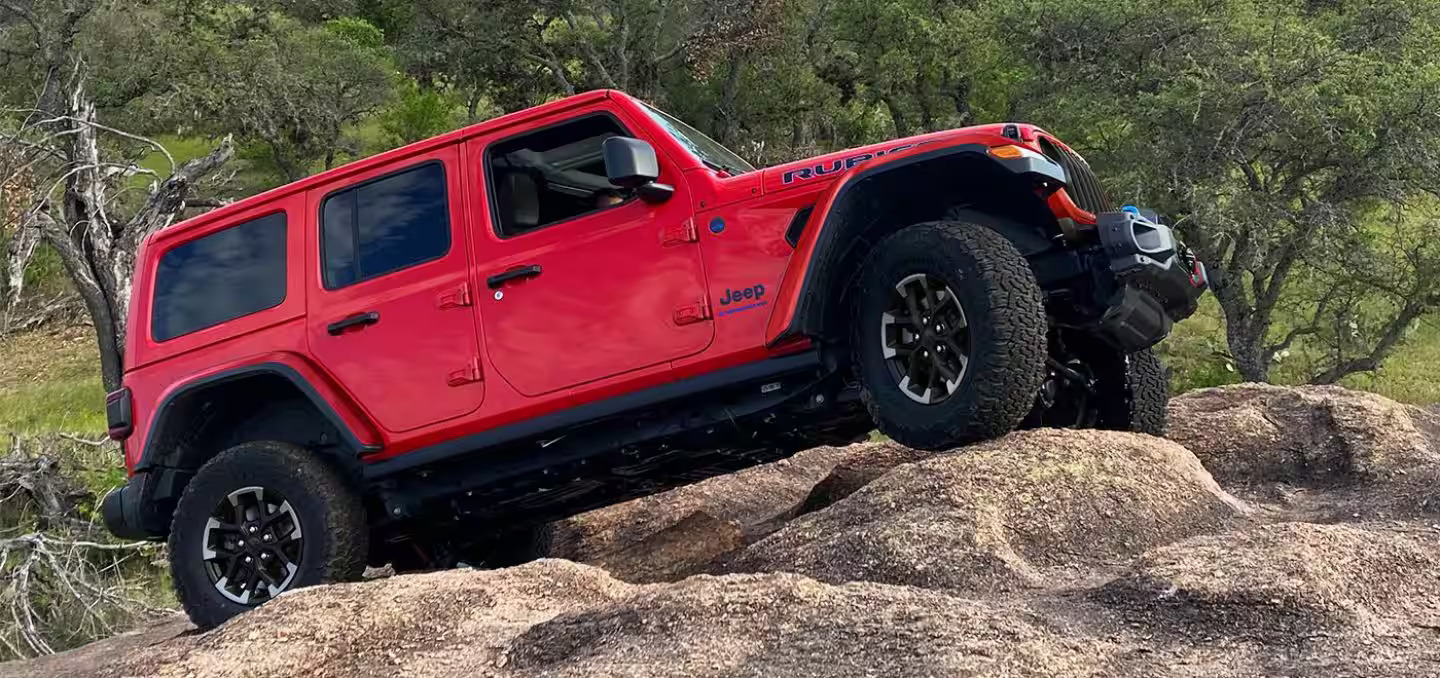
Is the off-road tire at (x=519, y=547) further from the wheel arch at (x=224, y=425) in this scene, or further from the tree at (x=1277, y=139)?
the tree at (x=1277, y=139)

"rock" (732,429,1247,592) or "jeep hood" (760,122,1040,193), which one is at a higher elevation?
"jeep hood" (760,122,1040,193)

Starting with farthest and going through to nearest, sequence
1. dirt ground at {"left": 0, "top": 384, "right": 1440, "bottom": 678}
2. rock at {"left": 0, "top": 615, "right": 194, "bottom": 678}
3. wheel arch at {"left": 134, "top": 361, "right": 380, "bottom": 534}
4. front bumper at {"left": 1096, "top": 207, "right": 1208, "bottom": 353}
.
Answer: wheel arch at {"left": 134, "top": 361, "right": 380, "bottom": 534}, rock at {"left": 0, "top": 615, "right": 194, "bottom": 678}, front bumper at {"left": 1096, "top": 207, "right": 1208, "bottom": 353}, dirt ground at {"left": 0, "top": 384, "right": 1440, "bottom": 678}

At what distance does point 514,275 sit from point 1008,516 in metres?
2.26

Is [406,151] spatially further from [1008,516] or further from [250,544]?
[1008,516]

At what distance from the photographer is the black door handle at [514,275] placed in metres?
5.32

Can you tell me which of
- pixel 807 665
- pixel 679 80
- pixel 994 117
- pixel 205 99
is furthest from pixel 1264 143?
pixel 205 99

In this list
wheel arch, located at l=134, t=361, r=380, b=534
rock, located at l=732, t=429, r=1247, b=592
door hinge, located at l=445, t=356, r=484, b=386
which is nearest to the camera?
rock, located at l=732, t=429, r=1247, b=592

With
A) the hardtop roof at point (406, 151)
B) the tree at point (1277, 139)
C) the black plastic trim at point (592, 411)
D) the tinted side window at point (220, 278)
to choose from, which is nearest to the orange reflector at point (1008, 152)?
the black plastic trim at point (592, 411)

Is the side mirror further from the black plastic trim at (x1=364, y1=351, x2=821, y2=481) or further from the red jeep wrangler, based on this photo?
the black plastic trim at (x1=364, y1=351, x2=821, y2=481)

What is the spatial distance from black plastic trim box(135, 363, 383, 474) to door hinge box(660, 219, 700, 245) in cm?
165

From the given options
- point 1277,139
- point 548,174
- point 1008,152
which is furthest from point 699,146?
point 1277,139

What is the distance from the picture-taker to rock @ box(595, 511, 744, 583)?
569cm

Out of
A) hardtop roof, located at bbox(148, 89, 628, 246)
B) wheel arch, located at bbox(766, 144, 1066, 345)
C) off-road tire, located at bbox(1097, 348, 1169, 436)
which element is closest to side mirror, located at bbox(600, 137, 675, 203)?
hardtop roof, located at bbox(148, 89, 628, 246)

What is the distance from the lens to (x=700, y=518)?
6.24 meters
